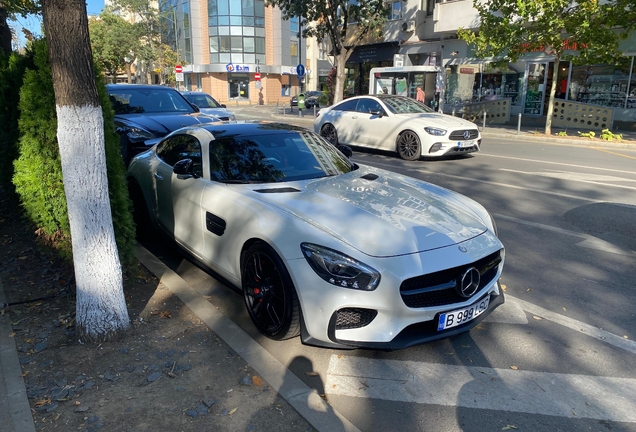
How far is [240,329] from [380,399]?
1278mm

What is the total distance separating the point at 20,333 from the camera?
3869 mm

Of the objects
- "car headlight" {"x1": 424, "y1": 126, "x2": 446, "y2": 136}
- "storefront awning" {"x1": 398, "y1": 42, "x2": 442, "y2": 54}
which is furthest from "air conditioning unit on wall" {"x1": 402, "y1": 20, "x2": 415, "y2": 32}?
"car headlight" {"x1": 424, "y1": 126, "x2": 446, "y2": 136}

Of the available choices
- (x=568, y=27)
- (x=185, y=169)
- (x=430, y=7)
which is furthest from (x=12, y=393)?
(x=430, y=7)

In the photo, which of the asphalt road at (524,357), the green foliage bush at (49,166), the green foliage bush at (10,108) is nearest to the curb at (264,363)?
the asphalt road at (524,357)

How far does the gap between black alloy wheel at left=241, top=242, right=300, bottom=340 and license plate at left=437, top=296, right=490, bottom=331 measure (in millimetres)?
971

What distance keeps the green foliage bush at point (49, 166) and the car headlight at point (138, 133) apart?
373 cm

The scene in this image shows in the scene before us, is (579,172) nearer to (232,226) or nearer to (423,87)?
(232,226)

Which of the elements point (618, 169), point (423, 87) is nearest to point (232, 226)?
point (618, 169)

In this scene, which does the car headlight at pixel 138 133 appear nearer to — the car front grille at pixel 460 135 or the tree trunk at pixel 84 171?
the tree trunk at pixel 84 171

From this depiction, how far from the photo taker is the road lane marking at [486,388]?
3043mm

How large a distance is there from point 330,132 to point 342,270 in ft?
37.8

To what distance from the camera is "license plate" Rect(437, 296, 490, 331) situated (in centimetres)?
331

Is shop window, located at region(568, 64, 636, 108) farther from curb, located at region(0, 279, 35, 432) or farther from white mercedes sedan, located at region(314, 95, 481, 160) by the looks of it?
curb, located at region(0, 279, 35, 432)

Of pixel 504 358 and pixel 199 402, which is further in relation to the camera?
pixel 504 358
